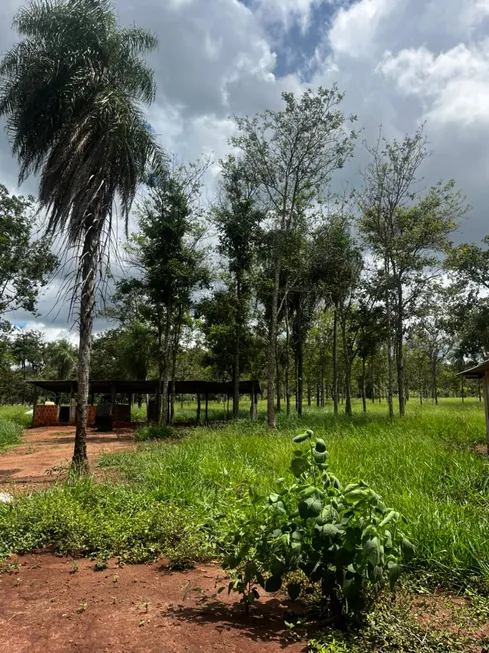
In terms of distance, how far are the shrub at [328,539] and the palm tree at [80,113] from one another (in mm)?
6334

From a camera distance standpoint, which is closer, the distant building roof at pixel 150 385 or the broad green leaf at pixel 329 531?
the broad green leaf at pixel 329 531

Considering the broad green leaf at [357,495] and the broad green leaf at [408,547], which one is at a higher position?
the broad green leaf at [357,495]

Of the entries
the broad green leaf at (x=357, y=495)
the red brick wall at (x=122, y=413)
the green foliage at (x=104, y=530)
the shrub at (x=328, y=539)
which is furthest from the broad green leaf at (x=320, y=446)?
the red brick wall at (x=122, y=413)

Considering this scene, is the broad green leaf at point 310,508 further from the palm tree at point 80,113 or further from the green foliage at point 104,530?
the palm tree at point 80,113

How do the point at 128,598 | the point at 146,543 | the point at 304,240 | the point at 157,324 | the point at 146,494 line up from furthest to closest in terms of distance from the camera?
the point at 157,324 < the point at 304,240 < the point at 146,494 < the point at 146,543 < the point at 128,598

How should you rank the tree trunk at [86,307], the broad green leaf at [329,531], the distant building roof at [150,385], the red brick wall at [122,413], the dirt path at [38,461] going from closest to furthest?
the broad green leaf at [329,531]
the dirt path at [38,461]
the tree trunk at [86,307]
the distant building roof at [150,385]
the red brick wall at [122,413]

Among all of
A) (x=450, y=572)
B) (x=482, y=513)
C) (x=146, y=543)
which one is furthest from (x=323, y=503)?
(x=482, y=513)

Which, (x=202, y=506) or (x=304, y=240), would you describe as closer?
(x=202, y=506)

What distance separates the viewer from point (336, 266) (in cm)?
2003

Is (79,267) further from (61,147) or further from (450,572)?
(450,572)

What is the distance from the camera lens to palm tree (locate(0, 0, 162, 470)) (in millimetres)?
8336

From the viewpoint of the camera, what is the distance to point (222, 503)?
16.0 ft

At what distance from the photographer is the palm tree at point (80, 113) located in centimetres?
834

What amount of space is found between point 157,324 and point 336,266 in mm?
8555
